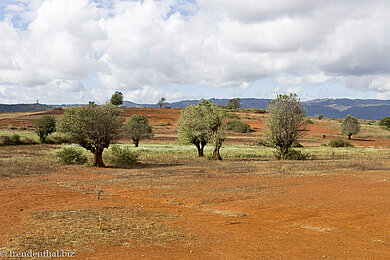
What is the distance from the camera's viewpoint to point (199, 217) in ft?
37.0

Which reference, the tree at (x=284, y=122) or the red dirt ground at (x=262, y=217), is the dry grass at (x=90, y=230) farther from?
the tree at (x=284, y=122)

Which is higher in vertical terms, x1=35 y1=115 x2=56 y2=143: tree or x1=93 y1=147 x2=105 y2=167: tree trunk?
x1=35 y1=115 x2=56 y2=143: tree

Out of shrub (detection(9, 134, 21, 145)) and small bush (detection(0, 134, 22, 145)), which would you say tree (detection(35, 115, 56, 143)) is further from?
small bush (detection(0, 134, 22, 145))

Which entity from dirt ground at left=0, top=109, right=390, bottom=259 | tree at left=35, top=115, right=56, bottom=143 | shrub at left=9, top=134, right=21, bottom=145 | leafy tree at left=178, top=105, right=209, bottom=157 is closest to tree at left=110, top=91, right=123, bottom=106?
tree at left=35, top=115, right=56, bottom=143

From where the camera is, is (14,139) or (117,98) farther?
(117,98)

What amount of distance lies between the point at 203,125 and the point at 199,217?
77.8ft

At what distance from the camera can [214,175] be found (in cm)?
2153

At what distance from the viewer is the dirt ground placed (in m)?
8.06

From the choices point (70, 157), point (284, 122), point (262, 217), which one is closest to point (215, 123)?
point (284, 122)

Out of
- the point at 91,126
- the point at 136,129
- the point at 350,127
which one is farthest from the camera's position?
the point at 350,127

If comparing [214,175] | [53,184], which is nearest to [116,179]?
[53,184]

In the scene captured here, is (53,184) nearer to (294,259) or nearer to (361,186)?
(294,259)

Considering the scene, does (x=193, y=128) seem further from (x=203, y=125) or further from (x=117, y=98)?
(x=117, y=98)

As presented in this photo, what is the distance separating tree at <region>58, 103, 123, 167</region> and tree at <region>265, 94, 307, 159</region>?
658 inches
